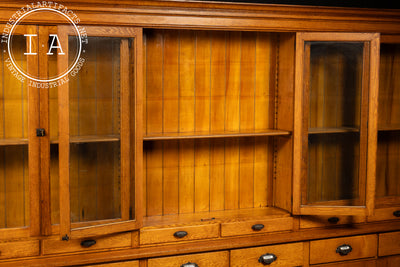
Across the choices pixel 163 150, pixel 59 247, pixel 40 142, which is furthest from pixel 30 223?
pixel 163 150

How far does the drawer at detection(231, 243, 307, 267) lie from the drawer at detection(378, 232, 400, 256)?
50cm

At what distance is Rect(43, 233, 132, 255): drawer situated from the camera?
7.07 ft

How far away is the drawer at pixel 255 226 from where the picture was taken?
2.46m

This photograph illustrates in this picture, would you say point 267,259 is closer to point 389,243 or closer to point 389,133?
point 389,243

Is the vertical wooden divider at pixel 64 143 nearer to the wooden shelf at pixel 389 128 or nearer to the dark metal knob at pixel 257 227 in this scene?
the dark metal knob at pixel 257 227

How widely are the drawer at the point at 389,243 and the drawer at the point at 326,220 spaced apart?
16 centimetres

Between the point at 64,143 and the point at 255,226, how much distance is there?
1.11 meters

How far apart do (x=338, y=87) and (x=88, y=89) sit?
136cm

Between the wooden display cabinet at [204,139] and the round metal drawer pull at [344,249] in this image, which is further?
the round metal drawer pull at [344,249]

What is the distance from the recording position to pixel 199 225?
2.41m

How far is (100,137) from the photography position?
2176 millimetres

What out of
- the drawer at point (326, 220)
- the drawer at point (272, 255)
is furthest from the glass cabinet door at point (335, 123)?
the drawer at point (272, 255)

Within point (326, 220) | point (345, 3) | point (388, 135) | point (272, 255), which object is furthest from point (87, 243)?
point (345, 3)

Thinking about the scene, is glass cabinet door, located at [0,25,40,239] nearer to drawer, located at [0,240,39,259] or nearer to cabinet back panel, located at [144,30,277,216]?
drawer, located at [0,240,39,259]
